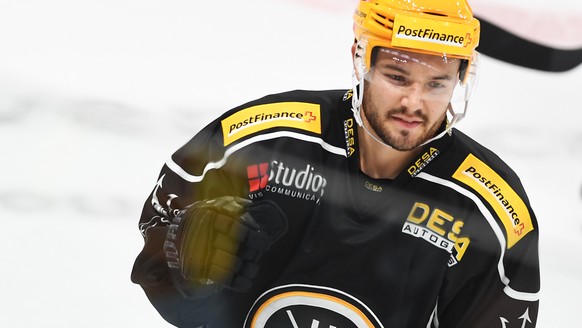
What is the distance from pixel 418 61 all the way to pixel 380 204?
0.33m

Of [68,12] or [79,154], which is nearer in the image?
[79,154]

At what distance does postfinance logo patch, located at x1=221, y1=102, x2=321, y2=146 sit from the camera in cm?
216

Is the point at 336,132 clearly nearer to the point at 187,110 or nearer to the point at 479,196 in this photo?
the point at 479,196

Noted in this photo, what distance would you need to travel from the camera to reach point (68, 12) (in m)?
3.30

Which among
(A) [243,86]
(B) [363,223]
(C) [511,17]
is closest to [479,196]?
(B) [363,223]

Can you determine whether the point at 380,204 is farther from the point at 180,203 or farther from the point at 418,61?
the point at 180,203

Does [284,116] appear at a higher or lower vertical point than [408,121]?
higher

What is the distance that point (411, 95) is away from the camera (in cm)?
200

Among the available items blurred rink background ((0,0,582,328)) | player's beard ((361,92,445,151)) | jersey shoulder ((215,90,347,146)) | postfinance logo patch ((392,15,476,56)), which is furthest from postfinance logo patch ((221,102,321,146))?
blurred rink background ((0,0,582,328))

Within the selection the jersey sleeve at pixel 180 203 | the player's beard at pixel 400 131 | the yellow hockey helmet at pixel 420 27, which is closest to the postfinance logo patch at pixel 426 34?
the yellow hockey helmet at pixel 420 27

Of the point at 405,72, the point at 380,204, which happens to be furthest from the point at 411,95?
the point at 380,204

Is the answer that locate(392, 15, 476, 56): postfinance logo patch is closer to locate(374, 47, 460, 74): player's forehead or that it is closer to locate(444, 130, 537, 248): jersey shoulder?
locate(374, 47, 460, 74): player's forehead

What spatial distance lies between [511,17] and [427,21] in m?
1.70

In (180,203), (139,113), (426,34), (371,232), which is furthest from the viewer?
(139,113)
